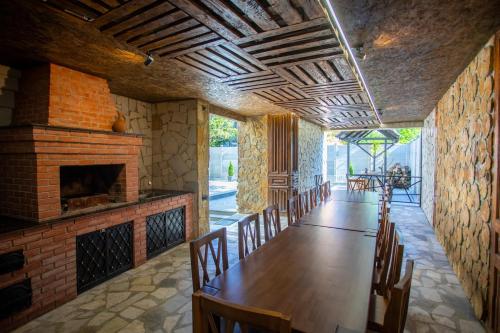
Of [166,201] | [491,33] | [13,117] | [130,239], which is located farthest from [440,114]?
[13,117]

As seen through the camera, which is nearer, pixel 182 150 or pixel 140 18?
pixel 140 18

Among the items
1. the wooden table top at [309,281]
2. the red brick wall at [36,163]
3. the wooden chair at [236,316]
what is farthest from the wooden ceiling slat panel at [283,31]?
the red brick wall at [36,163]

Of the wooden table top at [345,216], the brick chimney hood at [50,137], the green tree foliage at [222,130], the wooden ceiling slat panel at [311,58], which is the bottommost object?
the wooden table top at [345,216]

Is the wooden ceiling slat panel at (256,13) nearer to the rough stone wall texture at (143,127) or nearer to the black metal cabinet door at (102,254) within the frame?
the black metal cabinet door at (102,254)

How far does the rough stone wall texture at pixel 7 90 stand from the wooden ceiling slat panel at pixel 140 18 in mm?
1807

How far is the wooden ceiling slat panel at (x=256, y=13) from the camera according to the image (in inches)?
66.1

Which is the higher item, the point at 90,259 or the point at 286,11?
the point at 286,11

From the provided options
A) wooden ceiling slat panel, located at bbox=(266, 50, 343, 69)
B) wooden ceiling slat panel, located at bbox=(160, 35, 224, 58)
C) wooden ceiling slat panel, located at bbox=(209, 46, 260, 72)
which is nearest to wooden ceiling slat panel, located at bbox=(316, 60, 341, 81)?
wooden ceiling slat panel, located at bbox=(266, 50, 343, 69)

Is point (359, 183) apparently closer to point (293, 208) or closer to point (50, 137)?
point (293, 208)

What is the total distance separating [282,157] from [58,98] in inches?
178

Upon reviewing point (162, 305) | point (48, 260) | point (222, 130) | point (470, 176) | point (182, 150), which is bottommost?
point (162, 305)

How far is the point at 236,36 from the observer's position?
Answer: 213cm

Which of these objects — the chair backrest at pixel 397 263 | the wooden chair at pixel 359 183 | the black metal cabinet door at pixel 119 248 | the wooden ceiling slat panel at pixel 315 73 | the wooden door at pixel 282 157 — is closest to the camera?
the chair backrest at pixel 397 263

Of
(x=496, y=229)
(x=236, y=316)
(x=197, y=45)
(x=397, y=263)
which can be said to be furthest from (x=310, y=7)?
(x=496, y=229)
